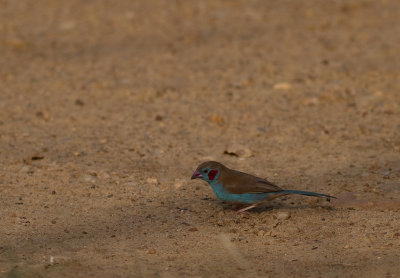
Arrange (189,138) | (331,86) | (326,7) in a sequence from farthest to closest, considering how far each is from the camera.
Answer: (326,7), (331,86), (189,138)

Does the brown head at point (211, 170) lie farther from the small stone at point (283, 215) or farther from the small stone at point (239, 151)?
the small stone at point (239, 151)

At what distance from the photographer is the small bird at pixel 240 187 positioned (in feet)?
16.6

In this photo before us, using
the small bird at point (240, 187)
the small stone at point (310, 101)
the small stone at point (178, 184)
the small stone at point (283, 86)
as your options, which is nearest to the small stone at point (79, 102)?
the small stone at point (283, 86)

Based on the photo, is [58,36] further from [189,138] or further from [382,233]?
[382,233]

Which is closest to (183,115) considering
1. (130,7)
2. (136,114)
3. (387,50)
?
(136,114)

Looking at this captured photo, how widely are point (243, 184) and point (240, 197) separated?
96 mm

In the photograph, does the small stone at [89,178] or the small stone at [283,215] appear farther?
the small stone at [89,178]

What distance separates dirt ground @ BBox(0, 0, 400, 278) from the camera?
470 cm

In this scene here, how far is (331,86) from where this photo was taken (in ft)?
26.4

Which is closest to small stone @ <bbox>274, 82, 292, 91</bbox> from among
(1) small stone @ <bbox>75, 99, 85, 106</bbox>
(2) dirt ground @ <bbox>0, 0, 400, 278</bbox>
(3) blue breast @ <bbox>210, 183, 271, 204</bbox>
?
(2) dirt ground @ <bbox>0, 0, 400, 278</bbox>

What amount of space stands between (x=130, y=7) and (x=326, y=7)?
123 inches

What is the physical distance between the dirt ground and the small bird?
0.55 ft

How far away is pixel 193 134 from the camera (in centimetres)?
696

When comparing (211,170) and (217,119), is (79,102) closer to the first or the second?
(217,119)
